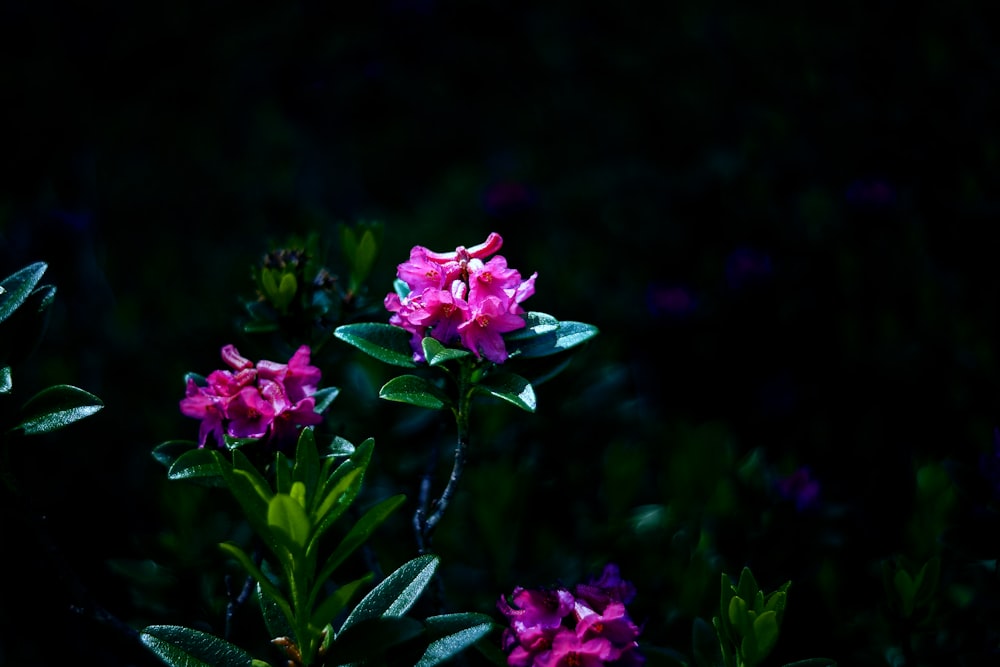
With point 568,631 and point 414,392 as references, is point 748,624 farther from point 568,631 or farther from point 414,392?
point 414,392

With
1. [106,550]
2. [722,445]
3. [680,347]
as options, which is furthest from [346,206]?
[722,445]

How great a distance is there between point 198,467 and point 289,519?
33cm

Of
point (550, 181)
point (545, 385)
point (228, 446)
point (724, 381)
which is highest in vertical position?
point (228, 446)

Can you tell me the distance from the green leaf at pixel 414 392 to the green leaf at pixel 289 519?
231 millimetres

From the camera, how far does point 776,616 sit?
3.89 feet

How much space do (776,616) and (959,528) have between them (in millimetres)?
583

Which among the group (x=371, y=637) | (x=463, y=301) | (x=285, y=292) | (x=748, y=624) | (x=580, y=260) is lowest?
(x=580, y=260)

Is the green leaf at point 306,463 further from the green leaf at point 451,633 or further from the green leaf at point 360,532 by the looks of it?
the green leaf at point 451,633

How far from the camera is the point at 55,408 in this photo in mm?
1261

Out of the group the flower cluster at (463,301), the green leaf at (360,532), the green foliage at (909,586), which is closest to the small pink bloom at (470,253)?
the flower cluster at (463,301)

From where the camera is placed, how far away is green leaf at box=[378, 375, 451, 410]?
3.91 ft

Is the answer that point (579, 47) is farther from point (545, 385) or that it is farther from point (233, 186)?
point (545, 385)

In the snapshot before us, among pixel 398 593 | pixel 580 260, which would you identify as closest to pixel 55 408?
pixel 398 593

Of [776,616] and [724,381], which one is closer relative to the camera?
[776,616]
